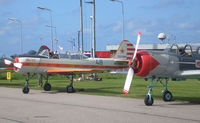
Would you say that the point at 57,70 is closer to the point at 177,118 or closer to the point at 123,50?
the point at 123,50

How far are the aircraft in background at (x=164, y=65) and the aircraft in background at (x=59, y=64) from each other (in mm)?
6531

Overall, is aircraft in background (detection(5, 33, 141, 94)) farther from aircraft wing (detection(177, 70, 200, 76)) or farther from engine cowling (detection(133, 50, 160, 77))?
aircraft wing (detection(177, 70, 200, 76))

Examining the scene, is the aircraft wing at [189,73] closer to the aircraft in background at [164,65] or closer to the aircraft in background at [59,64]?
the aircraft in background at [164,65]

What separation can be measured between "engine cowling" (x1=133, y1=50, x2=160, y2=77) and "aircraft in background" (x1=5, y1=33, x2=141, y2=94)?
667 centimetres

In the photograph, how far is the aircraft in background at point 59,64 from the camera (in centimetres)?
1805

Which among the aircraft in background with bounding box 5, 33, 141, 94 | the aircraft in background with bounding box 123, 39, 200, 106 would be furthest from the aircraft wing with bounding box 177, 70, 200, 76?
the aircraft in background with bounding box 5, 33, 141, 94

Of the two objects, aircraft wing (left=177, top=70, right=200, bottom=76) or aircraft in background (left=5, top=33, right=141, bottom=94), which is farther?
aircraft in background (left=5, top=33, right=141, bottom=94)

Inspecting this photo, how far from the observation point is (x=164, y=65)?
1147 centimetres

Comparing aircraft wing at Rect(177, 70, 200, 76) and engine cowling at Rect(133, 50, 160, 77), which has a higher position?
engine cowling at Rect(133, 50, 160, 77)

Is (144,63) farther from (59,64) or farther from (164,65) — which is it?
(59,64)

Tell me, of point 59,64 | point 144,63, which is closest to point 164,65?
point 144,63

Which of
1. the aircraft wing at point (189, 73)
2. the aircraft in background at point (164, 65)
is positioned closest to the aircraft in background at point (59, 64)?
the aircraft in background at point (164, 65)

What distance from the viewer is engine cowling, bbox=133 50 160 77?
11.1m

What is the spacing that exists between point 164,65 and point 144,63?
969mm
